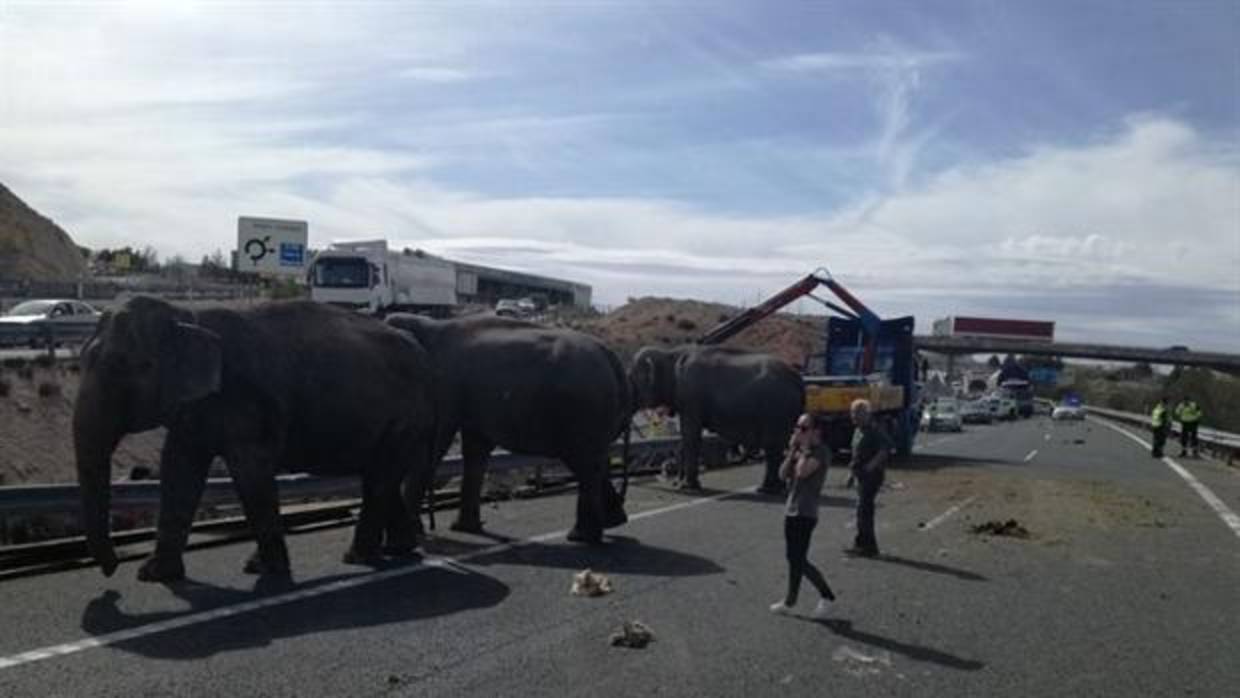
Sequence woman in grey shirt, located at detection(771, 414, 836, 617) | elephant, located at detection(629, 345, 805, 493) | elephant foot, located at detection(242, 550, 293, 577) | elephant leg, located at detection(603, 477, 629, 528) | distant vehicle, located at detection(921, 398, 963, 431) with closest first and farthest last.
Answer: woman in grey shirt, located at detection(771, 414, 836, 617)
elephant foot, located at detection(242, 550, 293, 577)
elephant leg, located at detection(603, 477, 629, 528)
elephant, located at detection(629, 345, 805, 493)
distant vehicle, located at detection(921, 398, 963, 431)

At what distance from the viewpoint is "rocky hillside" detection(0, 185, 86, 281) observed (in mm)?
69500

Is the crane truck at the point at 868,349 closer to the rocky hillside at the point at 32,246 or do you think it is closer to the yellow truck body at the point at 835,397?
the yellow truck body at the point at 835,397

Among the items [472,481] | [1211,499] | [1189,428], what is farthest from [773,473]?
[1189,428]

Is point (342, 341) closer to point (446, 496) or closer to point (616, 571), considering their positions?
point (616, 571)

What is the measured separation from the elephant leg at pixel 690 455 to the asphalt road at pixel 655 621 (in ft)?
13.6

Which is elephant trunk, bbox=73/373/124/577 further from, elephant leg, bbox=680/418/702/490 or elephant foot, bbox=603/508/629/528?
elephant leg, bbox=680/418/702/490

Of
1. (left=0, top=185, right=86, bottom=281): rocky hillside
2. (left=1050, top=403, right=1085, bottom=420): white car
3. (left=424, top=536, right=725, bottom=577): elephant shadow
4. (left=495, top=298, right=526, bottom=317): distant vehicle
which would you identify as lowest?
(left=1050, top=403, right=1085, bottom=420): white car

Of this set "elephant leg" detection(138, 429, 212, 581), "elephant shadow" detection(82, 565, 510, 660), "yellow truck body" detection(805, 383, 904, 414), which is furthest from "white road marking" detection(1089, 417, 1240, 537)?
"elephant leg" detection(138, 429, 212, 581)

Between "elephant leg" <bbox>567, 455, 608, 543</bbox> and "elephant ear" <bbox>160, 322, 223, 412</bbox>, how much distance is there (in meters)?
4.20

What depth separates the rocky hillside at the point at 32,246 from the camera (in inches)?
2736

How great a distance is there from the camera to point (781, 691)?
7.47 metres

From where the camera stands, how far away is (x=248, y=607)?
29.6 feet

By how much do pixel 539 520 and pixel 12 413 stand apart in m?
14.1

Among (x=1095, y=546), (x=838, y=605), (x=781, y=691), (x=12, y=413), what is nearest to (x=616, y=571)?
(x=838, y=605)
